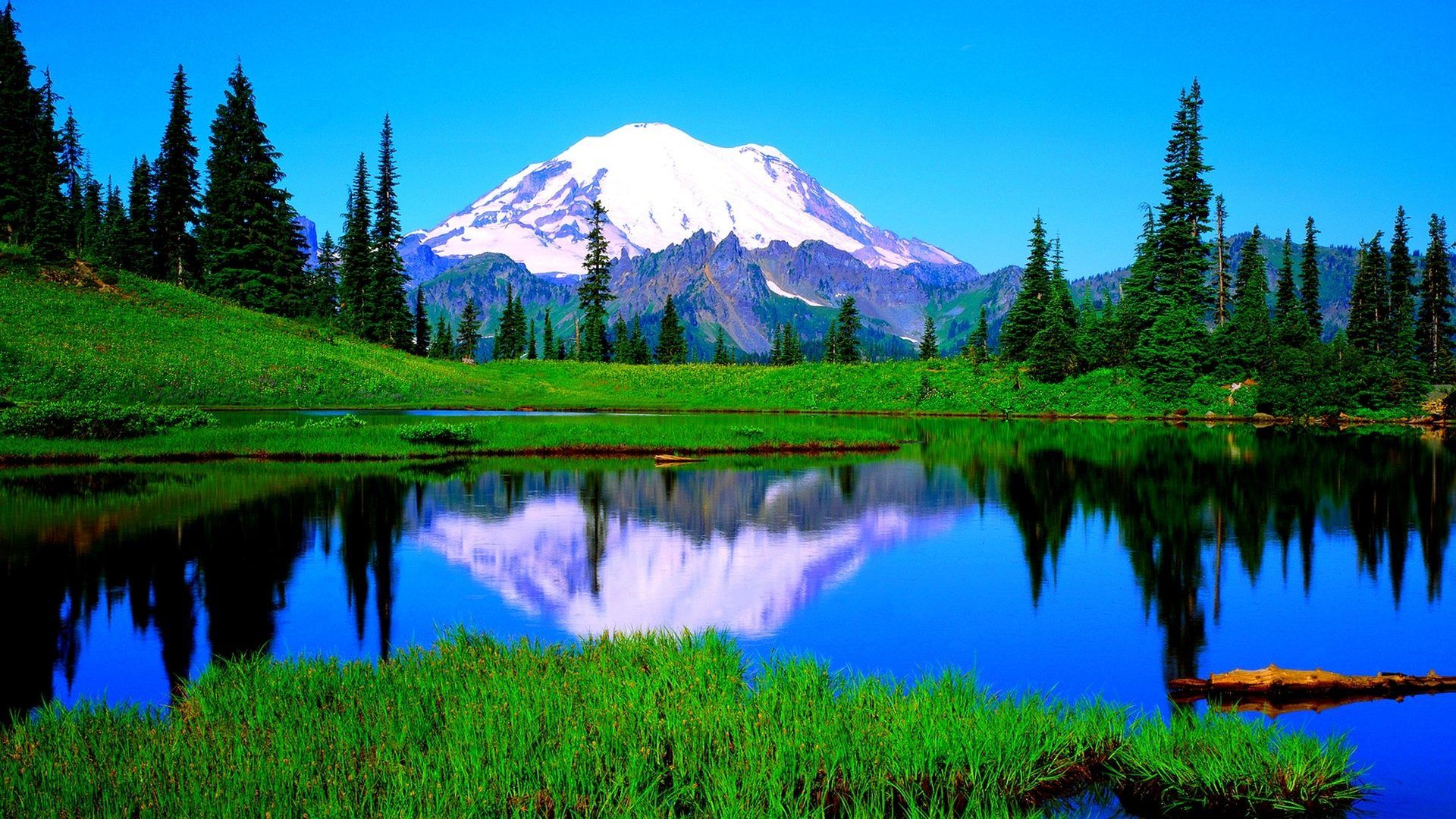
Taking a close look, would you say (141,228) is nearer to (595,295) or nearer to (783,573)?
(595,295)

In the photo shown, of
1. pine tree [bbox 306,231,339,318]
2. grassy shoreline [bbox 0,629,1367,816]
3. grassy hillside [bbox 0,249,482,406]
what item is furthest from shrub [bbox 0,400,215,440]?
pine tree [bbox 306,231,339,318]

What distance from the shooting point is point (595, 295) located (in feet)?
365

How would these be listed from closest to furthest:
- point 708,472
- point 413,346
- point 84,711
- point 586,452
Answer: point 84,711, point 708,472, point 586,452, point 413,346

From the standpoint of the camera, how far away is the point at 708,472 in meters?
32.6

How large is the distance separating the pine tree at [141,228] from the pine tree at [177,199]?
555mm

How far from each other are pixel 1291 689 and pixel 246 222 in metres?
92.1

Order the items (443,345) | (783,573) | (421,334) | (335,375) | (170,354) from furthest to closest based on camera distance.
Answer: (443,345), (421,334), (335,375), (170,354), (783,573)

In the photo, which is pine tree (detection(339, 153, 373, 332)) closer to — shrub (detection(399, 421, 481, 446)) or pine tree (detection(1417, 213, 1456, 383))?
shrub (detection(399, 421, 481, 446))

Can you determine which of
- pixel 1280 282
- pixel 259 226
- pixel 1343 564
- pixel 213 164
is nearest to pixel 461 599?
pixel 1343 564

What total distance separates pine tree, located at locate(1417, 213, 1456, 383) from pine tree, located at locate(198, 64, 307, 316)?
115310 mm

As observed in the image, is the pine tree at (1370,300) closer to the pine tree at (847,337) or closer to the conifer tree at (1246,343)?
the conifer tree at (1246,343)

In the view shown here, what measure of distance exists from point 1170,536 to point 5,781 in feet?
68.4

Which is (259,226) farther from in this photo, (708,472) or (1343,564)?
(1343,564)

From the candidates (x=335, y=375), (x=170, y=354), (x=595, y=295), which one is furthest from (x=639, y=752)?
(x=595, y=295)
